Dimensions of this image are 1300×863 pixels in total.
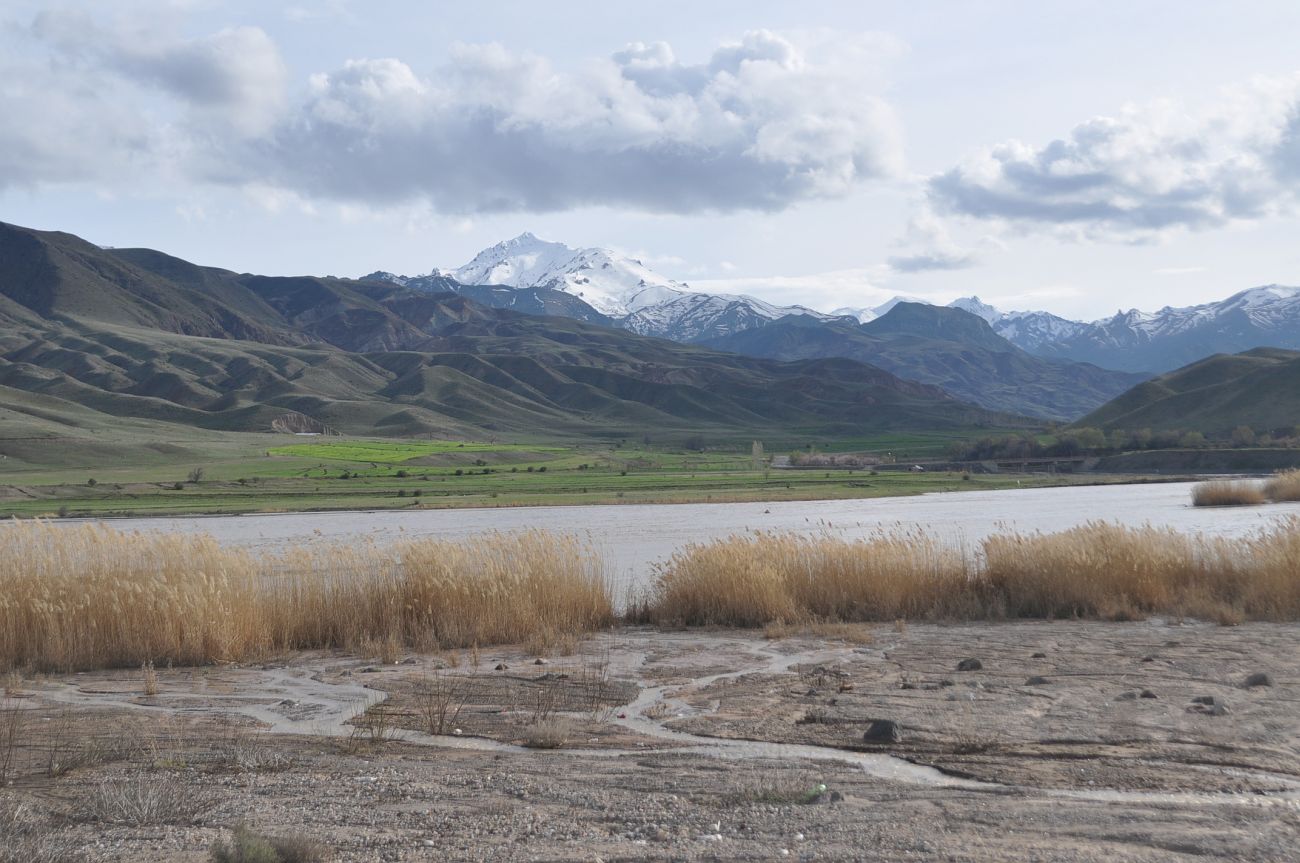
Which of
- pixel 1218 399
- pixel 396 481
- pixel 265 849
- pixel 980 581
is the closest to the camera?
pixel 265 849

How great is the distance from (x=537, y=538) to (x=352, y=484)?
70278 millimetres

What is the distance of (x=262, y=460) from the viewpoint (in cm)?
11369

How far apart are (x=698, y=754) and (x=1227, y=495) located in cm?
5611

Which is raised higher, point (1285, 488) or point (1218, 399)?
point (1218, 399)

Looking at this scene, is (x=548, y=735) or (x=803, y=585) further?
(x=803, y=585)

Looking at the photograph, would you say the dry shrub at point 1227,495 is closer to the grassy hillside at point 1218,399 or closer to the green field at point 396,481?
the green field at point 396,481

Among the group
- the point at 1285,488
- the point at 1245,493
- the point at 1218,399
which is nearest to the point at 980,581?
the point at 1245,493

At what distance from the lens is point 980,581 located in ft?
71.1

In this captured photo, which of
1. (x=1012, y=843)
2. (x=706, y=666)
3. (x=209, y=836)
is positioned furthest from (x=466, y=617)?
(x=1012, y=843)

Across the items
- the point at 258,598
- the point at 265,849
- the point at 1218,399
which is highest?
the point at 1218,399

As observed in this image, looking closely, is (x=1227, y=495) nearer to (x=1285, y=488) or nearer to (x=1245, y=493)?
(x=1245, y=493)

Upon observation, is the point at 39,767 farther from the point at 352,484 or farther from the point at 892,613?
the point at 352,484

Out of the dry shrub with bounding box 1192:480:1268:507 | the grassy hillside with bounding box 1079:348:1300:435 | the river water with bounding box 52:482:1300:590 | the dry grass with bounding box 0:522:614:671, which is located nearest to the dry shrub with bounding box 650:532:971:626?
the dry grass with bounding box 0:522:614:671

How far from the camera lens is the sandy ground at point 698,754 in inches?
305
